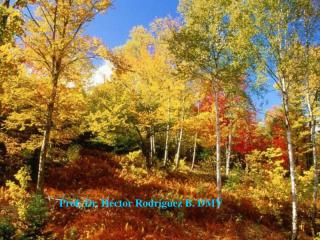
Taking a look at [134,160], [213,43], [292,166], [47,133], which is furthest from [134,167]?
[292,166]

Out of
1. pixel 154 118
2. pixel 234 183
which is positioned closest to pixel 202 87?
pixel 154 118

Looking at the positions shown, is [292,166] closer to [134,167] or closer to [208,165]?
[134,167]

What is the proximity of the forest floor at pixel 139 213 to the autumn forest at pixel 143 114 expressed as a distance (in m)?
0.06

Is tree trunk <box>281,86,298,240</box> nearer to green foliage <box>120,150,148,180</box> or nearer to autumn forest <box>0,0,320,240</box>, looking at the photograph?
autumn forest <box>0,0,320,240</box>

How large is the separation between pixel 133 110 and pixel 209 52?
17.2ft

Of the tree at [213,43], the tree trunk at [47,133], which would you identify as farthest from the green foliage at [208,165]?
the tree trunk at [47,133]

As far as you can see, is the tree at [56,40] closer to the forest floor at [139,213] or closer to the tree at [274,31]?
the forest floor at [139,213]

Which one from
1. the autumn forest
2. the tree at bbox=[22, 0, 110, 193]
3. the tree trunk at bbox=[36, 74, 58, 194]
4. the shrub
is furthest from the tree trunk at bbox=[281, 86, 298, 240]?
the tree trunk at bbox=[36, 74, 58, 194]

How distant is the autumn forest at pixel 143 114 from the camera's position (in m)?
11.5

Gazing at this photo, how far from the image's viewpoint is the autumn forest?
11539 millimetres

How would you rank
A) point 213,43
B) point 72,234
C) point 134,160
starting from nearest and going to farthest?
point 72,234 → point 213,43 → point 134,160

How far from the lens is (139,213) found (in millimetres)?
12992

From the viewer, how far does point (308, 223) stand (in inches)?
669

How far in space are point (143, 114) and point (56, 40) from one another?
23.4 ft
